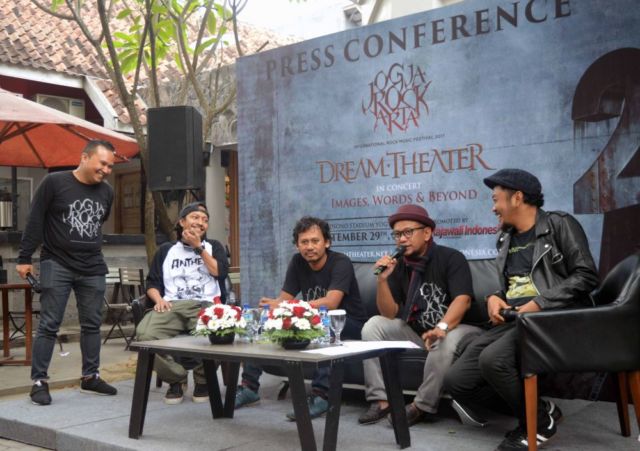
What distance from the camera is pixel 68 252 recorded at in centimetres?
550

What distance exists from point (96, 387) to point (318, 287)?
1.94 metres

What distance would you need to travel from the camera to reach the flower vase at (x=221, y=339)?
4.16 meters

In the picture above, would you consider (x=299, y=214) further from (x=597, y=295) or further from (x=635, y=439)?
(x=635, y=439)

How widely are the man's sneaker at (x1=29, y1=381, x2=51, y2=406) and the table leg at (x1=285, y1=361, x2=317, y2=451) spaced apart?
254 cm

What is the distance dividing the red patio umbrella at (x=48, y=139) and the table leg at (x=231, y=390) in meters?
3.36

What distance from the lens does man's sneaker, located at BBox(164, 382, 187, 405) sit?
5.29 meters

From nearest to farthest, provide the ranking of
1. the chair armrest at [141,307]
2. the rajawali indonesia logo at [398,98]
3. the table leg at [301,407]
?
the table leg at [301,407], the chair armrest at [141,307], the rajawali indonesia logo at [398,98]

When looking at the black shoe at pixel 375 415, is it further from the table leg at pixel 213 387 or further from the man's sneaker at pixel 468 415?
the table leg at pixel 213 387

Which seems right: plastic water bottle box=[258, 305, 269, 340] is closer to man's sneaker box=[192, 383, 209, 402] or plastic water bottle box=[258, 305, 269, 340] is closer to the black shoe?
the black shoe

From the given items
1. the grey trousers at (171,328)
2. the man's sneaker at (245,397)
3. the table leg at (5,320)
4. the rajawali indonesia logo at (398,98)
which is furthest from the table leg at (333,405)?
the table leg at (5,320)

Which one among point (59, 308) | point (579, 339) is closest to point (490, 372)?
point (579, 339)

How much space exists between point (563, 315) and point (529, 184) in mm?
767

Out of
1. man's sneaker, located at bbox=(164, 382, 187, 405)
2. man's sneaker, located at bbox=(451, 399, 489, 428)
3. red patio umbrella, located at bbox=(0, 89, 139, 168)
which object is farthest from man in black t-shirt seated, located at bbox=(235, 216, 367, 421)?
red patio umbrella, located at bbox=(0, 89, 139, 168)

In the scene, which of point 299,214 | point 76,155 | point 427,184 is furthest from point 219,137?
point 427,184
